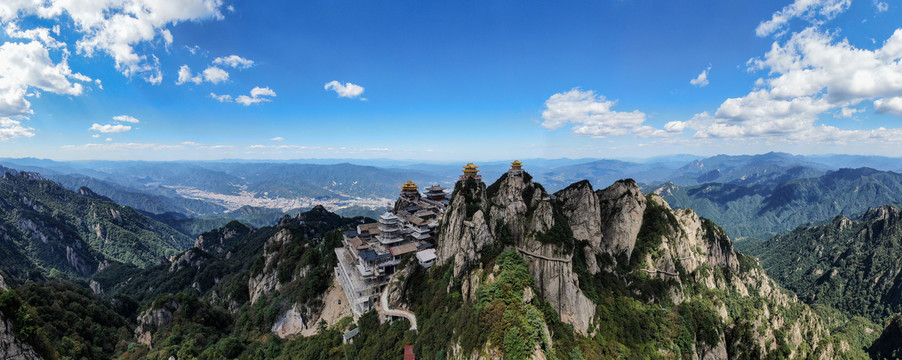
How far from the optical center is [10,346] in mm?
31203

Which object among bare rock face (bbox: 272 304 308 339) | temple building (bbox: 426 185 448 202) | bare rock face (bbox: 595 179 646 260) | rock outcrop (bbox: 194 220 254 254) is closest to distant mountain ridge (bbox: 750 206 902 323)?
bare rock face (bbox: 595 179 646 260)

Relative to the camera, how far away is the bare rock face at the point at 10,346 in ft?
100

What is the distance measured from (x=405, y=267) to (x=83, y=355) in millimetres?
52347

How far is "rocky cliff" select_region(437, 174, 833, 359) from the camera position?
42.6 meters

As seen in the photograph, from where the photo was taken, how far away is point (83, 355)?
52.0 m

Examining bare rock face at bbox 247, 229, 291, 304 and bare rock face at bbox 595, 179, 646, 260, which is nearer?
bare rock face at bbox 595, 179, 646, 260

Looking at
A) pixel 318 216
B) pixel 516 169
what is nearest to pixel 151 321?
pixel 516 169

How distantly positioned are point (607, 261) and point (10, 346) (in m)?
71.3

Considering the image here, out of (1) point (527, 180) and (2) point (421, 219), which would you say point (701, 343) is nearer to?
(1) point (527, 180)

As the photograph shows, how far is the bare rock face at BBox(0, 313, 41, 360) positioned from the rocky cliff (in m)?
42.9

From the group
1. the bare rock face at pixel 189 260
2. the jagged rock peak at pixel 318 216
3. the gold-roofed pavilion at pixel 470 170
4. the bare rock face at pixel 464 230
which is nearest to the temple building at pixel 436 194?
the gold-roofed pavilion at pixel 470 170

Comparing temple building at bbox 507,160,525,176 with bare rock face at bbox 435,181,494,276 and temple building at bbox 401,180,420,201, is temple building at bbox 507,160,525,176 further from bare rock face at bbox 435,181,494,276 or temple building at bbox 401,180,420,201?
temple building at bbox 401,180,420,201

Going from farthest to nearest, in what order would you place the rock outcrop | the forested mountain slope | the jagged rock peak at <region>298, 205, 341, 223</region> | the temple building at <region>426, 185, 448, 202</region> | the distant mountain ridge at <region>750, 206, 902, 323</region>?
the rock outcrop < the jagged rock peak at <region>298, 205, 341, 223</region> < the distant mountain ridge at <region>750, 206, 902, 323</region> < the temple building at <region>426, 185, 448, 202</region> < the forested mountain slope

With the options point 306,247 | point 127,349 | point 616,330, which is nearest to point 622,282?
point 616,330
